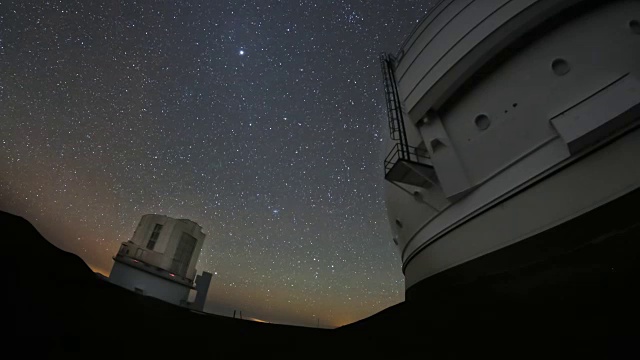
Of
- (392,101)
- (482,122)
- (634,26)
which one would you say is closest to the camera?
(634,26)

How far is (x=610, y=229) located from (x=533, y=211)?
151 cm

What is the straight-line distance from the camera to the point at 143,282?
2588cm

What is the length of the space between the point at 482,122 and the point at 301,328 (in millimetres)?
9439

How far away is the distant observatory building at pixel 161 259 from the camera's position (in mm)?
25781

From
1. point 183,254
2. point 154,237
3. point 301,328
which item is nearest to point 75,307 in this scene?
point 301,328

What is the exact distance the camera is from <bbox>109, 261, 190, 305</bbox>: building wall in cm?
2542

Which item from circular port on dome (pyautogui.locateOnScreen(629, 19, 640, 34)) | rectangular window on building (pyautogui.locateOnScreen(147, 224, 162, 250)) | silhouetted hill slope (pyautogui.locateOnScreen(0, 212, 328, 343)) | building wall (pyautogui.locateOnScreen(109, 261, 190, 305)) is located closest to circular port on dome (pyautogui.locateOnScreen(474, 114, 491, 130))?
circular port on dome (pyautogui.locateOnScreen(629, 19, 640, 34))

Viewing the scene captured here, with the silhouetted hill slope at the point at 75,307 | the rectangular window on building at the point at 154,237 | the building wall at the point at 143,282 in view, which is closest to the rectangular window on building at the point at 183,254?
the building wall at the point at 143,282

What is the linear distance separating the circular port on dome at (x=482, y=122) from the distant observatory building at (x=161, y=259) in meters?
29.8

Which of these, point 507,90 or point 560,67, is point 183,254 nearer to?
point 507,90

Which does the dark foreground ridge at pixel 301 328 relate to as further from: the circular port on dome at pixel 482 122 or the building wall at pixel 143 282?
the building wall at pixel 143 282

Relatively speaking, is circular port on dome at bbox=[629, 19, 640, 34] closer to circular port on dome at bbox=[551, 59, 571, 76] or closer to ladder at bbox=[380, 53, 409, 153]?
circular port on dome at bbox=[551, 59, 571, 76]

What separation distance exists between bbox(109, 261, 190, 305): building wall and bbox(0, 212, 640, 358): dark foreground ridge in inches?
1144

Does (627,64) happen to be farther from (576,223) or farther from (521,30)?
(576,223)
